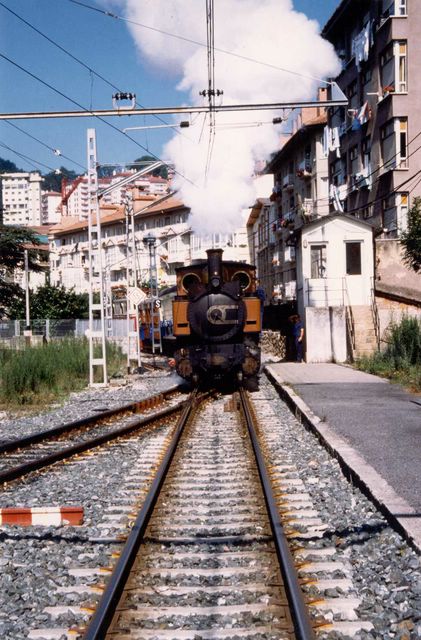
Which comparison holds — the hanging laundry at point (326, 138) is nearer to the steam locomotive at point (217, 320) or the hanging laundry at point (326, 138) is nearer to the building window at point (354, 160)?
the building window at point (354, 160)

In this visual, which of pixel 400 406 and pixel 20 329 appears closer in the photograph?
pixel 400 406

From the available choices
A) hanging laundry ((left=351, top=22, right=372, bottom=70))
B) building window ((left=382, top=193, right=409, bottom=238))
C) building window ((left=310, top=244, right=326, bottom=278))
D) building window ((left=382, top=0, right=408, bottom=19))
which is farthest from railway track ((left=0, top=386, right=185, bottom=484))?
hanging laundry ((left=351, top=22, right=372, bottom=70))

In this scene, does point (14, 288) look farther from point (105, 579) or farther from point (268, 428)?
point (105, 579)

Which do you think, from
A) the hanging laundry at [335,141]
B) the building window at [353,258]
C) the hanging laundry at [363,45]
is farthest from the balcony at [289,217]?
the building window at [353,258]

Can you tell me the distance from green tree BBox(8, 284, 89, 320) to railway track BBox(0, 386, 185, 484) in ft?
137

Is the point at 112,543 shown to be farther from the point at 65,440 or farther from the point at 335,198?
the point at 335,198

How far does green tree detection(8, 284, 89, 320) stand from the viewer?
5672cm

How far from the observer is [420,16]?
112ft

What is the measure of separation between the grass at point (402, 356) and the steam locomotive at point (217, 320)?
3775mm

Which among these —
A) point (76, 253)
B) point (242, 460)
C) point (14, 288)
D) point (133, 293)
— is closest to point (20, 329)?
A: point (14, 288)

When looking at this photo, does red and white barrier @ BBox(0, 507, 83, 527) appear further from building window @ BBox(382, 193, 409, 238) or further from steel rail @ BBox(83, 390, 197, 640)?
building window @ BBox(382, 193, 409, 238)

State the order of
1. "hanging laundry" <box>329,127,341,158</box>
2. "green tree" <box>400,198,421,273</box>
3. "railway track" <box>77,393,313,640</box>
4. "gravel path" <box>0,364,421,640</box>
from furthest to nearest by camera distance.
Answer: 1. "hanging laundry" <box>329,127,341,158</box>
2. "green tree" <box>400,198,421,273</box>
3. "gravel path" <box>0,364,421,640</box>
4. "railway track" <box>77,393,313,640</box>

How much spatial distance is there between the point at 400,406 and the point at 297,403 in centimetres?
187

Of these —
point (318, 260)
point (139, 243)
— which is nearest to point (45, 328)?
point (318, 260)
